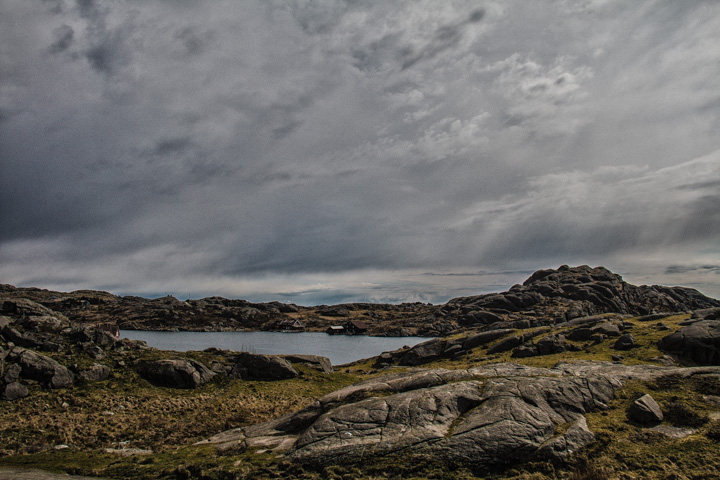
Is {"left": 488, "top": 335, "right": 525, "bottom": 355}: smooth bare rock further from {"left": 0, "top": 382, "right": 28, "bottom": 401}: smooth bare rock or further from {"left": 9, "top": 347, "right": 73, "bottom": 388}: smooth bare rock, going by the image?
{"left": 0, "top": 382, "right": 28, "bottom": 401}: smooth bare rock

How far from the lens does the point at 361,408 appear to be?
26.5 m

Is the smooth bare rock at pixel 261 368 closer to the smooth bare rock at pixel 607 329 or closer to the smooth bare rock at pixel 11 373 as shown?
the smooth bare rock at pixel 11 373

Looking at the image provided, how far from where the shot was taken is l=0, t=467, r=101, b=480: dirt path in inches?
858

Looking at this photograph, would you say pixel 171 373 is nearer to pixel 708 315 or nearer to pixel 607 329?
pixel 607 329

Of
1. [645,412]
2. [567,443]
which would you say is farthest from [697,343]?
[567,443]

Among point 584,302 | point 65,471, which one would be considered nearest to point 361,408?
point 65,471

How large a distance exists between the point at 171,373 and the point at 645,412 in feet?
176

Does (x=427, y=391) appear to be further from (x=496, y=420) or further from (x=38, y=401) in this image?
(x=38, y=401)

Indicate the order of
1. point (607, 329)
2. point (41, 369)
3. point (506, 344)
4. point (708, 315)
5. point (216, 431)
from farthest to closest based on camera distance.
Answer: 1. point (506, 344)
2. point (708, 315)
3. point (607, 329)
4. point (41, 369)
5. point (216, 431)

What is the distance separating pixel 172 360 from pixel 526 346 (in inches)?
2779

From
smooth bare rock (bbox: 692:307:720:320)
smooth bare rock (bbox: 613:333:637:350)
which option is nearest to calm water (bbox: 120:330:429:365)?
smooth bare rock (bbox: 613:333:637:350)

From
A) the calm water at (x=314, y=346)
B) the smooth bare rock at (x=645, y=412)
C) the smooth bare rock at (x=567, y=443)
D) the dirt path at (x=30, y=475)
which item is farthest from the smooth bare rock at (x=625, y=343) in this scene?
the dirt path at (x=30, y=475)

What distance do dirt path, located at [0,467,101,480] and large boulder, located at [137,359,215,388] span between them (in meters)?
25.6

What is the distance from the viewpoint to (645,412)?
76.6ft
